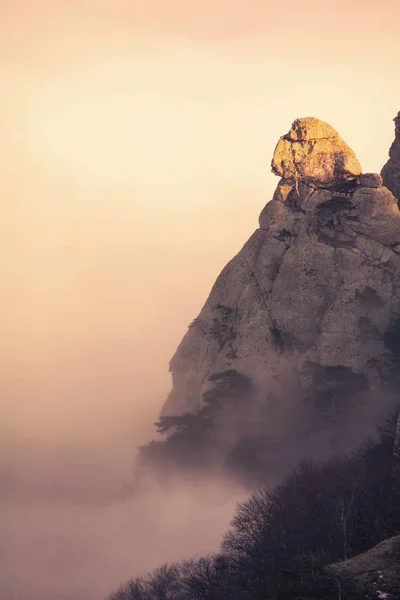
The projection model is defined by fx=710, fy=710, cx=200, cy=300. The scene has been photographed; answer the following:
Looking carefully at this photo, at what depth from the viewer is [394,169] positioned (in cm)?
11325

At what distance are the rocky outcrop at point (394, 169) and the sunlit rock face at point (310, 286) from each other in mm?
6804

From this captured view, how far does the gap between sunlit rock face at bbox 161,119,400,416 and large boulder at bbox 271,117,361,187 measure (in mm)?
159

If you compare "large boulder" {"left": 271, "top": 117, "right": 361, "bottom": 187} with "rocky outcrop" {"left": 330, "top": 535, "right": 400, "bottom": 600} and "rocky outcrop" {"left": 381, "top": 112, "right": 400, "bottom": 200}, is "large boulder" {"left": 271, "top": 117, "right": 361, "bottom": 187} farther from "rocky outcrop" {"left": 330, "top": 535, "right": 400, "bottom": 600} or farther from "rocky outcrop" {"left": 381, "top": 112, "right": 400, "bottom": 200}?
"rocky outcrop" {"left": 330, "top": 535, "right": 400, "bottom": 600}

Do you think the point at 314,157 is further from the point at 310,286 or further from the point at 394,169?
the point at 310,286

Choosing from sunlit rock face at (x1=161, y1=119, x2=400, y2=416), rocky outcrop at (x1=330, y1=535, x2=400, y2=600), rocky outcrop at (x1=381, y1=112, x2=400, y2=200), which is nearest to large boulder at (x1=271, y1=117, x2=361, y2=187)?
sunlit rock face at (x1=161, y1=119, x2=400, y2=416)

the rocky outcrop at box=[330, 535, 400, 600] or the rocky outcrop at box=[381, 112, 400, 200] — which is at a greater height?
the rocky outcrop at box=[381, 112, 400, 200]

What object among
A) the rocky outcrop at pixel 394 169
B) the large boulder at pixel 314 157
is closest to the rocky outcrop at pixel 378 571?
the large boulder at pixel 314 157

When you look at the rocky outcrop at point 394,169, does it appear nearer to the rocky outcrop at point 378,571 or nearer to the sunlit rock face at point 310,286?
the sunlit rock face at point 310,286

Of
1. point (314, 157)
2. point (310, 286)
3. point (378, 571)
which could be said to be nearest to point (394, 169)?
point (314, 157)

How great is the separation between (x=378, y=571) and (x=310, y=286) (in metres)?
68.6

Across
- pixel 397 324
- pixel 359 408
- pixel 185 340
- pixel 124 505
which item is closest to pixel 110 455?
pixel 124 505

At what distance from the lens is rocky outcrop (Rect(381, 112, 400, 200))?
4370 inches

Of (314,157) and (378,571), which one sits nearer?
(378,571)

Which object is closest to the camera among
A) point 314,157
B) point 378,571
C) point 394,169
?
point 378,571
